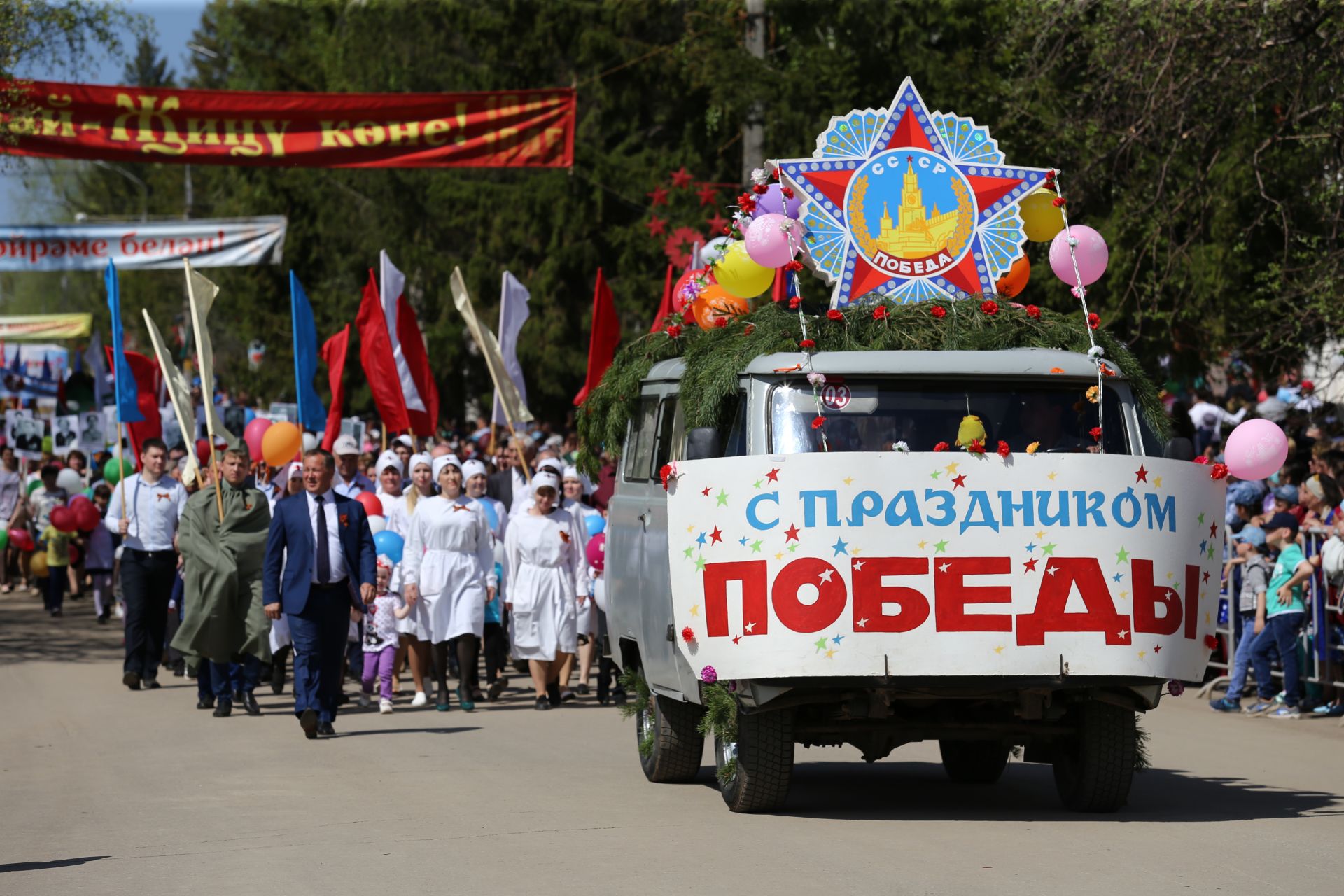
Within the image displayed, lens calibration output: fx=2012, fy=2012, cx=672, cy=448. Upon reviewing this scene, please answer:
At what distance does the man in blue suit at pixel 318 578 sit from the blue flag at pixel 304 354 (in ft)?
20.7

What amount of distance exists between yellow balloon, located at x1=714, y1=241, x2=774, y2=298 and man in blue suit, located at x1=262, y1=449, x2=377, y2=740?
3.78 meters

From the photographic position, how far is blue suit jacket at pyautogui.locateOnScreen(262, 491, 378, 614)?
45.0 ft

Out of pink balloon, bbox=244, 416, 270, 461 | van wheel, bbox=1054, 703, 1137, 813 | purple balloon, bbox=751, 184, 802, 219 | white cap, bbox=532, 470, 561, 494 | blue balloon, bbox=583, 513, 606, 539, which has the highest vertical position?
purple balloon, bbox=751, 184, 802, 219

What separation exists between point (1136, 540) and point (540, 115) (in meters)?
13.7

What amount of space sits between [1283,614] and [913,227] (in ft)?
18.7

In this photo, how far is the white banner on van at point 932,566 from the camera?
9328 millimetres

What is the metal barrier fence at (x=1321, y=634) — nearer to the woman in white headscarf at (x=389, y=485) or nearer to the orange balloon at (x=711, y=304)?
the orange balloon at (x=711, y=304)

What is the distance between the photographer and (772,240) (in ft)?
34.4

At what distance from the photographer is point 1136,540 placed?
376 inches

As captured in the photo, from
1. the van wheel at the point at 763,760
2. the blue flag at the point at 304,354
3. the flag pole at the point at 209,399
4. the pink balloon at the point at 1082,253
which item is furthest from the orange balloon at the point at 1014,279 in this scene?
the blue flag at the point at 304,354

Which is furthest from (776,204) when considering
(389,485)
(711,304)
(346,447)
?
(346,447)

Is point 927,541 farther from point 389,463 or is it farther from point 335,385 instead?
point 335,385

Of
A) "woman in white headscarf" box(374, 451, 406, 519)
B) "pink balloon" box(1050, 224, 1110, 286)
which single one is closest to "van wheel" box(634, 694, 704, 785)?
"pink balloon" box(1050, 224, 1110, 286)

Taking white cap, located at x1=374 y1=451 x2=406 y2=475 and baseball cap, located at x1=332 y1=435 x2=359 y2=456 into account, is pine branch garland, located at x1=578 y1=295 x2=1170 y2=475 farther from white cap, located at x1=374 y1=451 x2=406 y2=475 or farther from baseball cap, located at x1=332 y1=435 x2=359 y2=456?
baseball cap, located at x1=332 y1=435 x2=359 y2=456
